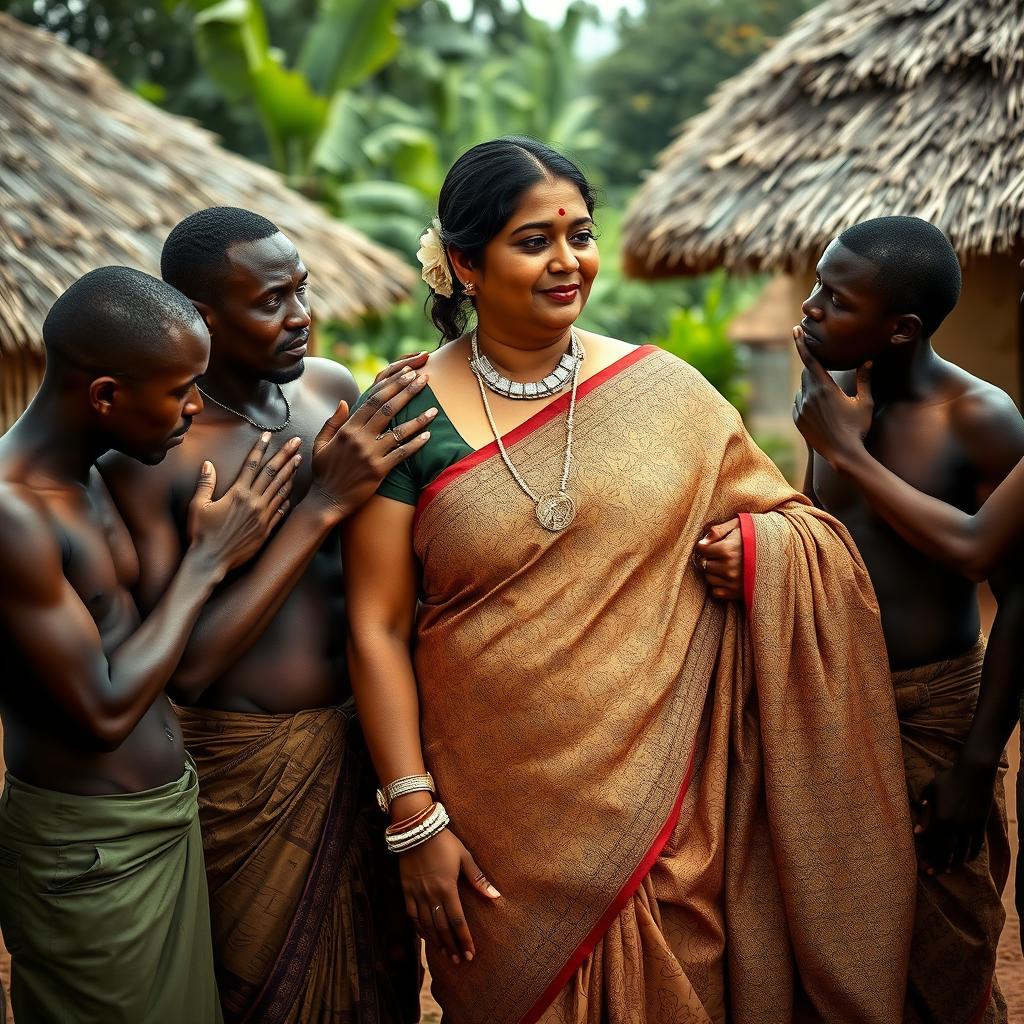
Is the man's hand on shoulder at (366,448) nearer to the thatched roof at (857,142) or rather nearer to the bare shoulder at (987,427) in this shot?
the bare shoulder at (987,427)

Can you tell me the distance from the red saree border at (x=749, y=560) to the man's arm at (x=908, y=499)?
283 millimetres

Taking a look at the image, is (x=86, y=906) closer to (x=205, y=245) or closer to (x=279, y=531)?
(x=279, y=531)

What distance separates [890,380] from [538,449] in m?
0.89

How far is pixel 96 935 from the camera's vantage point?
2.38 metres

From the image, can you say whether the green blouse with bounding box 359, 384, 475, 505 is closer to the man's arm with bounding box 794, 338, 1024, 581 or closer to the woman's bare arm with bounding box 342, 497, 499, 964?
the woman's bare arm with bounding box 342, 497, 499, 964

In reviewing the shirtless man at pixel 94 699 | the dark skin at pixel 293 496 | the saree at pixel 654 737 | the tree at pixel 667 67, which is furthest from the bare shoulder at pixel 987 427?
the tree at pixel 667 67

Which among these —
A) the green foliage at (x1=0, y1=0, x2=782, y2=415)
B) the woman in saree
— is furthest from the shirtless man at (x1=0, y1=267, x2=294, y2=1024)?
the green foliage at (x1=0, y1=0, x2=782, y2=415)

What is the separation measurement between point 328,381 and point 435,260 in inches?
18.7

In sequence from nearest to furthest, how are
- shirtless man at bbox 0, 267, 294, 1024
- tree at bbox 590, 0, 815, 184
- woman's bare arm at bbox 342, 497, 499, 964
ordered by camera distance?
shirtless man at bbox 0, 267, 294, 1024 → woman's bare arm at bbox 342, 497, 499, 964 → tree at bbox 590, 0, 815, 184

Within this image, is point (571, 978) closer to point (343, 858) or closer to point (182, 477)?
point (343, 858)

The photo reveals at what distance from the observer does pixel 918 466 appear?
9.45 feet

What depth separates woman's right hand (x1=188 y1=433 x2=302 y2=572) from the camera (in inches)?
101

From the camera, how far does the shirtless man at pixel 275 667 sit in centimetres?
264

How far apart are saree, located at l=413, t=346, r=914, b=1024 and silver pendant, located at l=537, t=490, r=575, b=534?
0.07 feet
